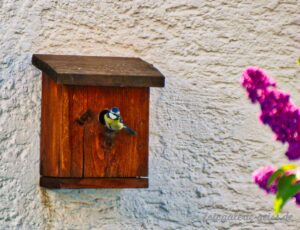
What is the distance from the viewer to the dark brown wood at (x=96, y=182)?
2.94m

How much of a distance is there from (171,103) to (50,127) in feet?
1.92

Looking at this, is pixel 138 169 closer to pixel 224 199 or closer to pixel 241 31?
pixel 224 199

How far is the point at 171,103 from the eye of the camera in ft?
11.1

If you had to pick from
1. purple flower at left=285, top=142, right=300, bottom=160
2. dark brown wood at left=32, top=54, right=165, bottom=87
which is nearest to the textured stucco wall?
dark brown wood at left=32, top=54, right=165, bottom=87

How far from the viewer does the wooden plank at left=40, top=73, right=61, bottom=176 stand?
9.71 feet

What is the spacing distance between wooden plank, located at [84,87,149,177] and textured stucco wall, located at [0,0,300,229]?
1.10ft

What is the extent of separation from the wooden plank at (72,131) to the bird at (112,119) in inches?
2.9

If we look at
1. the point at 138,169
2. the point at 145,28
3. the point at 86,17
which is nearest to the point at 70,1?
the point at 86,17

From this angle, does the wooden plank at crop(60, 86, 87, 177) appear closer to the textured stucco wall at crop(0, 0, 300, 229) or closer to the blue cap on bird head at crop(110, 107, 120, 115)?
the blue cap on bird head at crop(110, 107, 120, 115)

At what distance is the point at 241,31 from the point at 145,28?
42cm

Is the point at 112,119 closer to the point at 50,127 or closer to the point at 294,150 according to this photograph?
the point at 50,127

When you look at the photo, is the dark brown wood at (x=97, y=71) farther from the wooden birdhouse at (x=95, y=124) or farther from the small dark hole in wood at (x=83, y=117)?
the small dark hole in wood at (x=83, y=117)

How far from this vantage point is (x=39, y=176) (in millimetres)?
3244

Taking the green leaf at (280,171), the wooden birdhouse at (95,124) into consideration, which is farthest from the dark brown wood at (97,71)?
the green leaf at (280,171)
